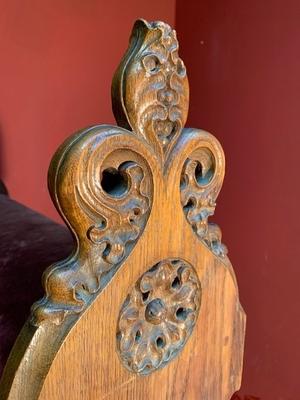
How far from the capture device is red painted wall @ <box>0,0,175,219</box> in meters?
1.40

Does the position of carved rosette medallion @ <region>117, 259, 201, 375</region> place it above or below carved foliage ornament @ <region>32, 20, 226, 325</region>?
below

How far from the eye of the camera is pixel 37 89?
1.45 metres

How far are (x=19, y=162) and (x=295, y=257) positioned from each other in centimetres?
74

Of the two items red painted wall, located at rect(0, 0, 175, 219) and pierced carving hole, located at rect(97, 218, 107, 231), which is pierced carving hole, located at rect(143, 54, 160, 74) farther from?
red painted wall, located at rect(0, 0, 175, 219)

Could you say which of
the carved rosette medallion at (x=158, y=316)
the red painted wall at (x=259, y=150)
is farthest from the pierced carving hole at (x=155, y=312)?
the red painted wall at (x=259, y=150)

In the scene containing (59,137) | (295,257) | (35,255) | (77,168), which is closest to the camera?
(77,168)

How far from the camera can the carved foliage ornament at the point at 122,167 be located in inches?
17.1

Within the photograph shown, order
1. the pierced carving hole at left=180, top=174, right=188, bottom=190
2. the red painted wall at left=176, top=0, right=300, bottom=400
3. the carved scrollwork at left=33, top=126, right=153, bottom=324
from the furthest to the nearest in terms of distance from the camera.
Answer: the red painted wall at left=176, top=0, right=300, bottom=400 < the pierced carving hole at left=180, top=174, right=188, bottom=190 < the carved scrollwork at left=33, top=126, right=153, bottom=324

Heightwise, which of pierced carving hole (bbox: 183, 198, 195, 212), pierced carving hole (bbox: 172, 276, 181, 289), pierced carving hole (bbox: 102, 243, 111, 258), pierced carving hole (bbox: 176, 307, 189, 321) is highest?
pierced carving hole (bbox: 183, 198, 195, 212)

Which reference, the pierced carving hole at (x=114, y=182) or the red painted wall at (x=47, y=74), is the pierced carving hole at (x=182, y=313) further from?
the red painted wall at (x=47, y=74)

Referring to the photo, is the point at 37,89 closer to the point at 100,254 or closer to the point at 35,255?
the point at 35,255

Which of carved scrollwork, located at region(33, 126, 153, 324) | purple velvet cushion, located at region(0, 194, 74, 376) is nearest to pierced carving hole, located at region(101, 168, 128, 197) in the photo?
carved scrollwork, located at region(33, 126, 153, 324)

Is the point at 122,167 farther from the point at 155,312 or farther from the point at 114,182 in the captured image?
the point at 155,312

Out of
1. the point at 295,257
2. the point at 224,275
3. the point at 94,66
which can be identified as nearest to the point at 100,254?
the point at 224,275
